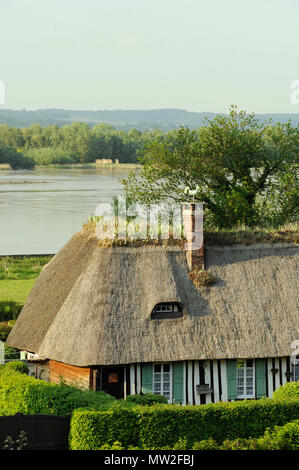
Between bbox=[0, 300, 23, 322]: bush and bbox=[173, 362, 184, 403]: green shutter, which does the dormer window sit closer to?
bbox=[173, 362, 184, 403]: green shutter

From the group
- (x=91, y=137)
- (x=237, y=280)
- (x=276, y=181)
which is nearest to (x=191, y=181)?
(x=276, y=181)

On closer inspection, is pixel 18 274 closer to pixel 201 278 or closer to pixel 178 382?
pixel 201 278

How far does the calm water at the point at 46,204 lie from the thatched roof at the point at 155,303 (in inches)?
828

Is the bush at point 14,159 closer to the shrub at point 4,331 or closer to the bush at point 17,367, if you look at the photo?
the shrub at point 4,331

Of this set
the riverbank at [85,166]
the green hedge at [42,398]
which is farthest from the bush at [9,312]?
the riverbank at [85,166]

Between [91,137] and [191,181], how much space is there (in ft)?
277

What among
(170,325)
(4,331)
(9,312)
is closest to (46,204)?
(9,312)

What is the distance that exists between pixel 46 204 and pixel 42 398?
75.9m

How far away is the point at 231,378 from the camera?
21.0m

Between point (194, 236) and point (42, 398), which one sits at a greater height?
point (194, 236)

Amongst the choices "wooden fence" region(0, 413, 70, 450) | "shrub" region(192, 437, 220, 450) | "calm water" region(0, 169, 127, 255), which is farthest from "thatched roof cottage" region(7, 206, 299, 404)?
"calm water" region(0, 169, 127, 255)

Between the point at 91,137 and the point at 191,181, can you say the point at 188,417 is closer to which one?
the point at 191,181

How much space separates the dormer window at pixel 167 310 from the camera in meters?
21.0

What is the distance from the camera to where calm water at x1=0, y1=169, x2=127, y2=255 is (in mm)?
69125
